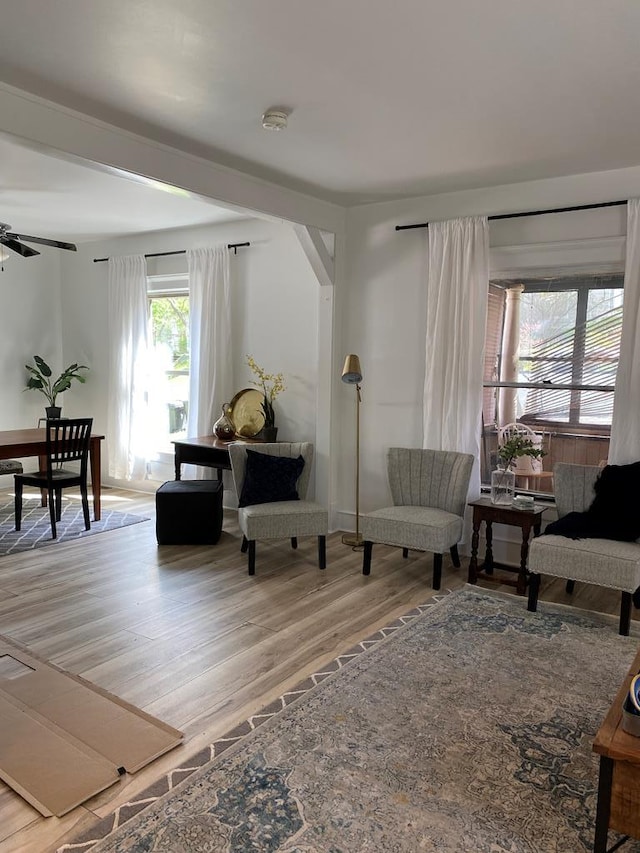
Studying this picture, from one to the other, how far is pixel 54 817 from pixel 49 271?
6679mm

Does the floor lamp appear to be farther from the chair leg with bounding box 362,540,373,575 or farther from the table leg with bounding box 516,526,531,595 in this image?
the table leg with bounding box 516,526,531,595

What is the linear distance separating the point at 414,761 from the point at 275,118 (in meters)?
2.91

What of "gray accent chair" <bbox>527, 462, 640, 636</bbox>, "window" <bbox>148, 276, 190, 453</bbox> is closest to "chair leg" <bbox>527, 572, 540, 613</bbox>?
"gray accent chair" <bbox>527, 462, 640, 636</bbox>

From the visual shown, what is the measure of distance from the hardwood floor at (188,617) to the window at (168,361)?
1910mm

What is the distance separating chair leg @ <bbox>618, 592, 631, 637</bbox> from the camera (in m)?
3.40

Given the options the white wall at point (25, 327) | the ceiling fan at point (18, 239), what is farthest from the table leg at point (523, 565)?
the white wall at point (25, 327)

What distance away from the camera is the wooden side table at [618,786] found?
1.76 m

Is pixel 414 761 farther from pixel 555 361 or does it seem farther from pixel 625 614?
pixel 555 361

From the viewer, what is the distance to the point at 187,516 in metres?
4.93

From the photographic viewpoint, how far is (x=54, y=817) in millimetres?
2033

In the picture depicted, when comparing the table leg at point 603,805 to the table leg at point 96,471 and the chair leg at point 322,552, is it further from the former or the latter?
the table leg at point 96,471

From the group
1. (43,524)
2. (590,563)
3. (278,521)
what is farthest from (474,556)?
(43,524)

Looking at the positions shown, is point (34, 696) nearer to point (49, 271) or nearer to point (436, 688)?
point (436, 688)

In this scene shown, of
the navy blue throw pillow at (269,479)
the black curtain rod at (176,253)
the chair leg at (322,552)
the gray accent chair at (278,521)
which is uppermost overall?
the black curtain rod at (176,253)
